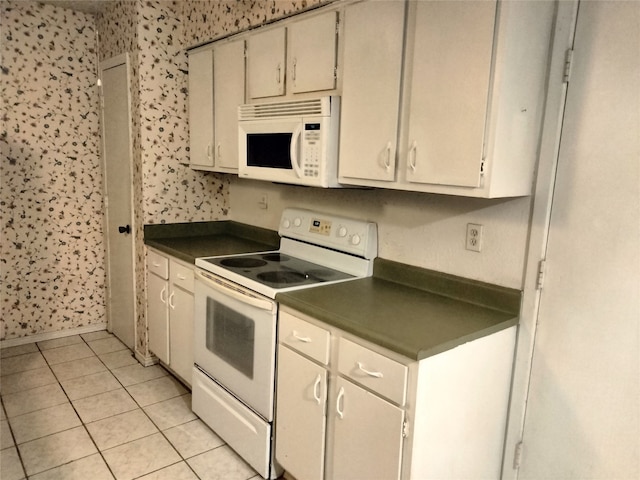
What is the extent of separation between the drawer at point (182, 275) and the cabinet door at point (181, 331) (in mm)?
34

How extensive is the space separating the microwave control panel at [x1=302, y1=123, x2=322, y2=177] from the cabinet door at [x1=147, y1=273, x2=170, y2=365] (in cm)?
137

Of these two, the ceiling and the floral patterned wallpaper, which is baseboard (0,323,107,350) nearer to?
the floral patterned wallpaper

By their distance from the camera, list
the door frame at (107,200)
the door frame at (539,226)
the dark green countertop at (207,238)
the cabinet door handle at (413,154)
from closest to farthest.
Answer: the door frame at (539,226) → the cabinet door handle at (413,154) → the dark green countertop at (207,238) → the door frame at (107,200)

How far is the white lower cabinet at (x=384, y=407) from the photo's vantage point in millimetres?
1515

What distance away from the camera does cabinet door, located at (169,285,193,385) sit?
276cm

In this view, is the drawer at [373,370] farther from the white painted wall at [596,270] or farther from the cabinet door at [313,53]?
the cabinet door at [313,53]

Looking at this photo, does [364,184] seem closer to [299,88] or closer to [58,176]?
[299,88]

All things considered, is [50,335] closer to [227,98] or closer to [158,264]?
[158,264]

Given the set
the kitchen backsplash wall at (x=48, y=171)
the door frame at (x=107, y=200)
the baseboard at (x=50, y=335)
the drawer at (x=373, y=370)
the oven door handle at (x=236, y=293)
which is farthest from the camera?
the baseboard at (x=50, y=335)

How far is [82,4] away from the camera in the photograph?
3.24 m

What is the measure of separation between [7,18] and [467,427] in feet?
12.4

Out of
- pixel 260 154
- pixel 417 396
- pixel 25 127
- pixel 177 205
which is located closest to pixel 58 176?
pixel 25 127

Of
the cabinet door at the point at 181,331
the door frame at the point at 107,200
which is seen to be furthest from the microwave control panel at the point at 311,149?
the door frame at the point at 107,200

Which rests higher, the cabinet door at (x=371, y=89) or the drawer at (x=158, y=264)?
the cabinet door at (x=371, y=89)
